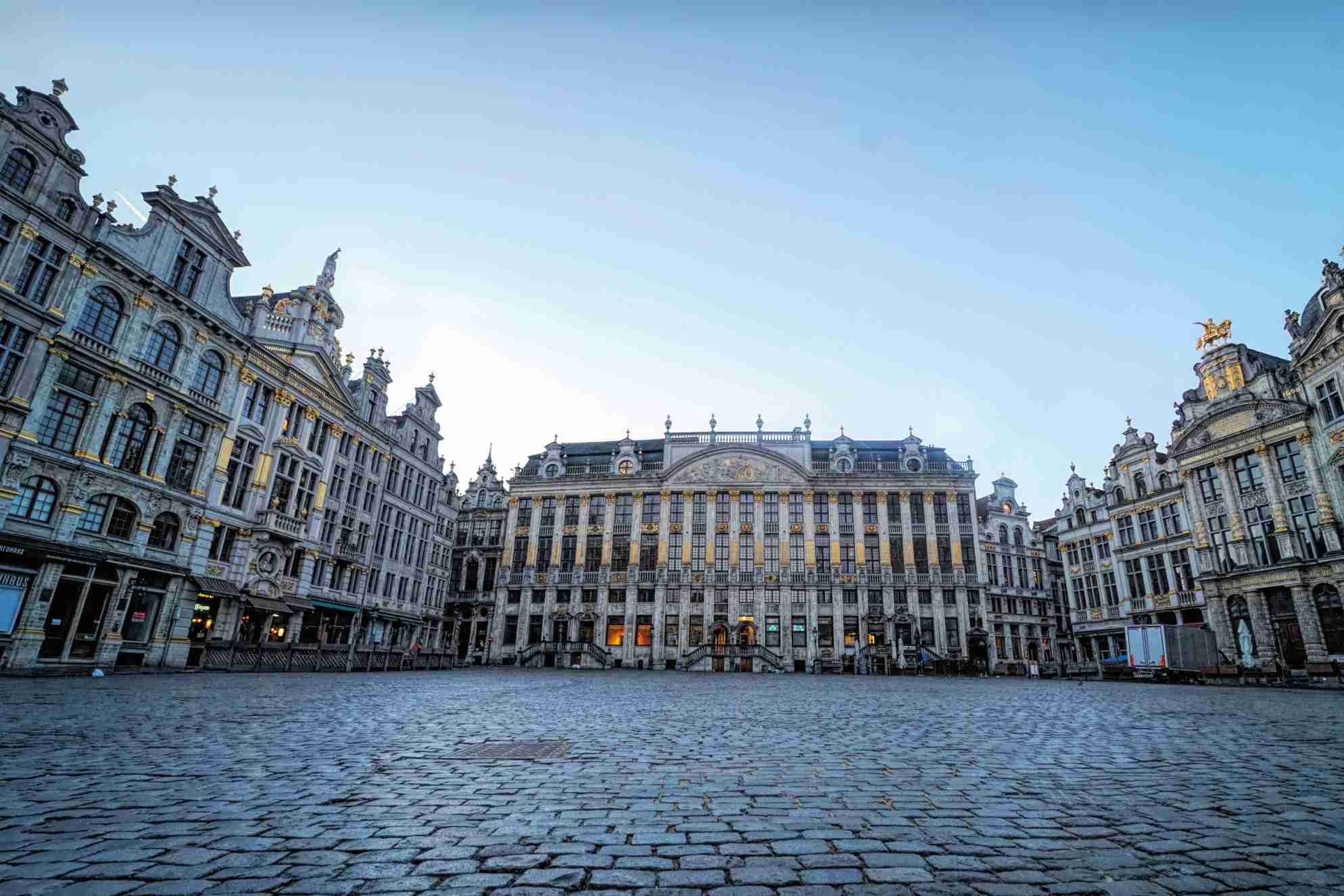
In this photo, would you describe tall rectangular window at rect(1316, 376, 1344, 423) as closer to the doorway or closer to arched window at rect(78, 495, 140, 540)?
arched window at rect(78, 495, 140, 540)

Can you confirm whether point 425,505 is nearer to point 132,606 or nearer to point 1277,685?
point 132,606

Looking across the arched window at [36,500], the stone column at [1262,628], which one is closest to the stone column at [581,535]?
the arched window at [36,500]

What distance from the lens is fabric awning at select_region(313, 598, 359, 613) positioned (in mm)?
40156

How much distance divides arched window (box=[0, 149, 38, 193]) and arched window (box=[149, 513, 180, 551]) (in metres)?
14.0

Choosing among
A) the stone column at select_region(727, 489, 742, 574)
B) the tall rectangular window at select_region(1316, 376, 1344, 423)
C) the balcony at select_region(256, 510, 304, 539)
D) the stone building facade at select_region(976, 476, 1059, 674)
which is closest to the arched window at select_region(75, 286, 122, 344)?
the balcony at select_region(256, 510, 304, 539)

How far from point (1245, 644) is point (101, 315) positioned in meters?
59.3

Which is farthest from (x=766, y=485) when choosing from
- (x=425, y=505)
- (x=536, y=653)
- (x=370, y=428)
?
(x=370, y=428)

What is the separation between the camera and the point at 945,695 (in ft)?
79.7

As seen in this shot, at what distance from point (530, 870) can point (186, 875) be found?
2018 millimetres

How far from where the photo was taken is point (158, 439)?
30.1 m

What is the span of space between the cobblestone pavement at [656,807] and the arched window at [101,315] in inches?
805

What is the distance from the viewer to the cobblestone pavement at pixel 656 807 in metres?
4.17

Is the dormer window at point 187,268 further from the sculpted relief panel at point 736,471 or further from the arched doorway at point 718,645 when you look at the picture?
the arched doorway at point 718,645

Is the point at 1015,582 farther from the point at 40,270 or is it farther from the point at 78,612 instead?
the point at 40,270
